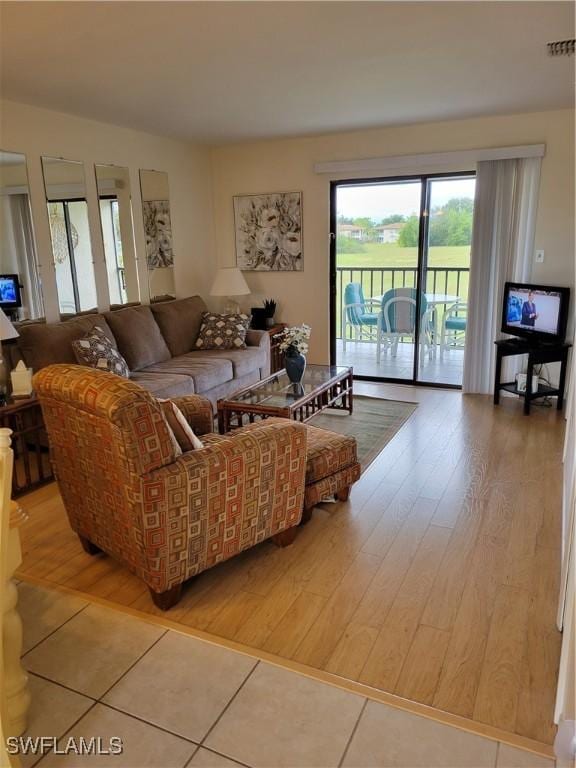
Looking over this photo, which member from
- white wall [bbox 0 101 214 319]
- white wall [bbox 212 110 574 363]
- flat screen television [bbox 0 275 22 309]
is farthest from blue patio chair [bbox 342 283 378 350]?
flat screen television [bbox 0 275 22 309]

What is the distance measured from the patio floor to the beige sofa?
1.13 meters

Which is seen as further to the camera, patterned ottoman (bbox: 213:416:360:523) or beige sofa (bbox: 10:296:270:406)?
beige sofa (bbox: 10:296:270:406)

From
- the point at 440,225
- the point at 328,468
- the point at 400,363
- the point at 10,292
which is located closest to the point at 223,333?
the point at 10,292

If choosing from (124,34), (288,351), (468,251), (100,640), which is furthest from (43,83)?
(468,251)

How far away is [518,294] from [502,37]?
2311 millimetres

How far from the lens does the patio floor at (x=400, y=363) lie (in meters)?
5.51

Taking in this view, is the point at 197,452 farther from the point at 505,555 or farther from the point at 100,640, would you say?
the point at 505,555

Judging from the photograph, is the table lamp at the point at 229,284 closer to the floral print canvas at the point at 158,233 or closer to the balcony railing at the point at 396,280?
the floral print canvas at the point at 158,233

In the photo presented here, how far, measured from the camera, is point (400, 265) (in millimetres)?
5406

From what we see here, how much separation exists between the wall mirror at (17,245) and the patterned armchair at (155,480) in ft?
6.26

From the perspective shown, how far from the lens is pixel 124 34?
8.39 feet

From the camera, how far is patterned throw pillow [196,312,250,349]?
499 centimetres

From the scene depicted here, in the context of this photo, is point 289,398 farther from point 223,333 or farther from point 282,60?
point 282,60

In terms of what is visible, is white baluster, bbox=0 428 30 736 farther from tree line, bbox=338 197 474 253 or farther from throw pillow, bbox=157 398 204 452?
tree line, bbox=338 197 474 253
